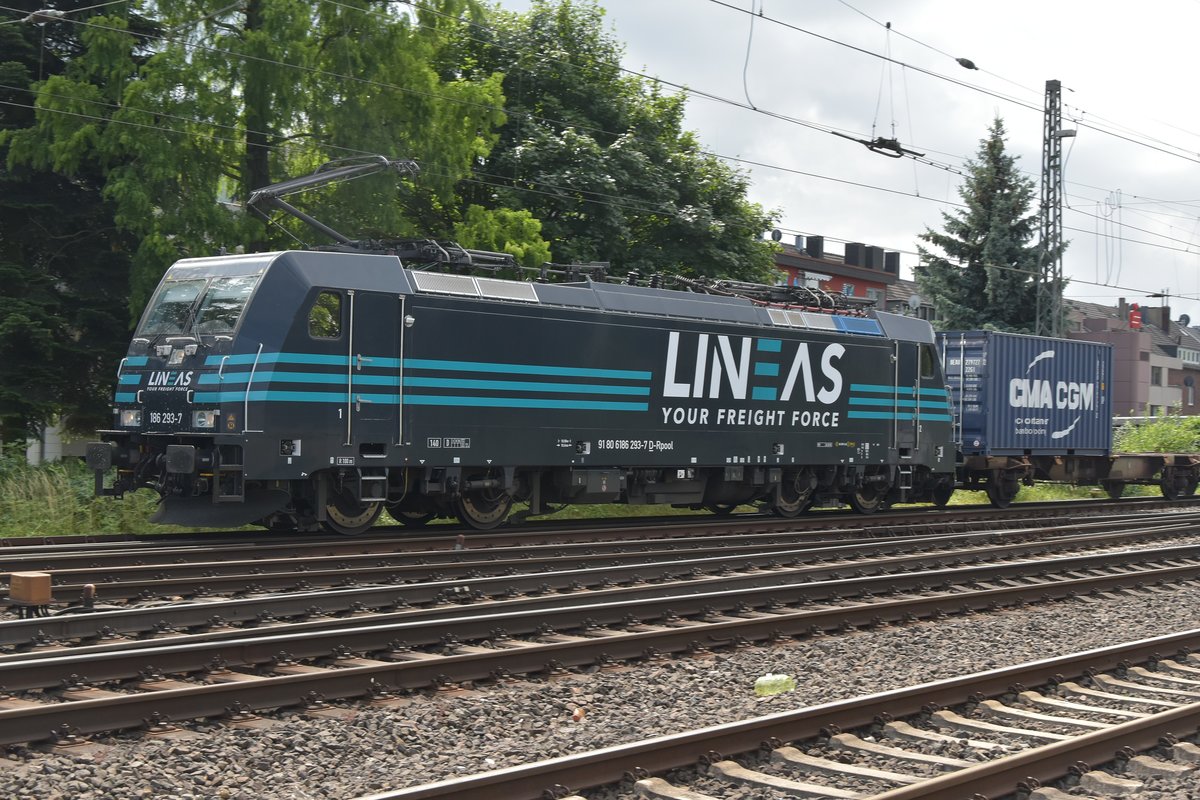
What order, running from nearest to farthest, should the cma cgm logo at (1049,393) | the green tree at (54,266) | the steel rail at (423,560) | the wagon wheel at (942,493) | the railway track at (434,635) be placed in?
the railway track at (434,635) → the steel rail at (423,560) → the green tree at (54,266) → the wagon wheel at (942,493) → the cma cgm logo at (1049,393)

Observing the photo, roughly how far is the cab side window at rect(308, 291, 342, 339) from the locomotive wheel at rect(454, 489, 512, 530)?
345 cm

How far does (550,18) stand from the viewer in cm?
3212

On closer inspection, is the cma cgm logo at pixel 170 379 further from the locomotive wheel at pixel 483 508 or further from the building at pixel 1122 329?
the building at pixel 1122 329

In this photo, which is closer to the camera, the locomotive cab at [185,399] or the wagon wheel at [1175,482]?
the locomotive cab at [185,399]

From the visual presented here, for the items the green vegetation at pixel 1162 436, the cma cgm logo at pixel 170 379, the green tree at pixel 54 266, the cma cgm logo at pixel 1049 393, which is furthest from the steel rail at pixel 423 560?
the green vegetation at pixel 1162 436

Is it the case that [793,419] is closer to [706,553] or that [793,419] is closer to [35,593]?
[706,553]

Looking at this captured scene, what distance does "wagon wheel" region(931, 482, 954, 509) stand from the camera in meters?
24.8

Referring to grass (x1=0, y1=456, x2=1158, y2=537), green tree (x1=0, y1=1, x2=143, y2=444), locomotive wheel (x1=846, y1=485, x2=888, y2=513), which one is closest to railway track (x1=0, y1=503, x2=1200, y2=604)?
grass (x1=0, y1=456, x2=1158, y2=537)

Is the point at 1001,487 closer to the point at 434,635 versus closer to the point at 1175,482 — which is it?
the point at 1175,482

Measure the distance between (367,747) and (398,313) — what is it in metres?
9.27

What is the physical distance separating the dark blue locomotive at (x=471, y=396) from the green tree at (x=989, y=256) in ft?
71.4

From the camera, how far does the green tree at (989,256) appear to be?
42.2 meters

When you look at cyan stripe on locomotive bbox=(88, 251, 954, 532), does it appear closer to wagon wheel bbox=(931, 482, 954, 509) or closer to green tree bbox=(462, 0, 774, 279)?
wagon wheel bbox=(931, 482, 954, 509)

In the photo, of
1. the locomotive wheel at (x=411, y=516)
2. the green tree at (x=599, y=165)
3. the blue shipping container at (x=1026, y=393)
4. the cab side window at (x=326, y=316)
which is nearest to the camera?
the cab side window at (x=326, y=316)
